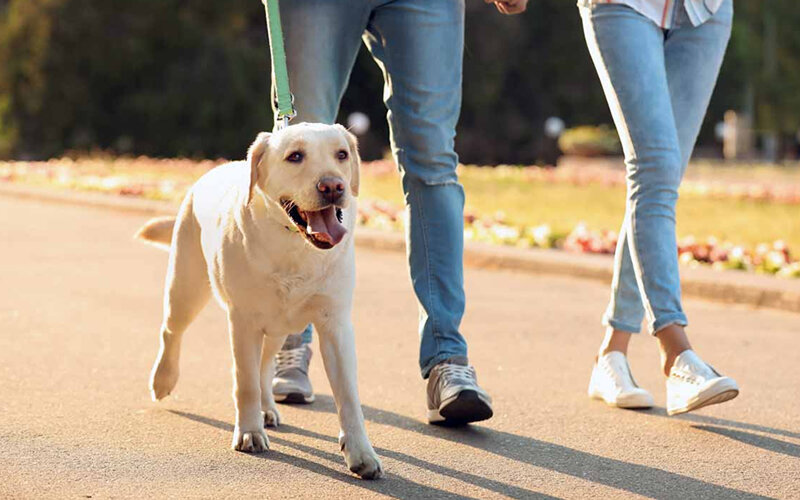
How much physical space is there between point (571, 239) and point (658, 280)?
556 cm

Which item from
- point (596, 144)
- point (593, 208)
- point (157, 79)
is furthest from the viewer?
point (596, 144)

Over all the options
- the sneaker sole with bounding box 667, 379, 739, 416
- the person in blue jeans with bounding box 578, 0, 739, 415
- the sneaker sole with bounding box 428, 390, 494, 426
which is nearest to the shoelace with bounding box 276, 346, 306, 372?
the sneaker sole with bounding box 428, 390, 494, 426

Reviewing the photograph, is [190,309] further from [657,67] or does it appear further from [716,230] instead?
[716,230]

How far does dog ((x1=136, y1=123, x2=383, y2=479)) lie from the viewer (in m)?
4.12

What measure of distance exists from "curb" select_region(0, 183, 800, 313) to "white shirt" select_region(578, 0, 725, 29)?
320 centimetres

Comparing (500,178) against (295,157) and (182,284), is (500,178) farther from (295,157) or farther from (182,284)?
(295,157)

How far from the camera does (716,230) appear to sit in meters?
13.0

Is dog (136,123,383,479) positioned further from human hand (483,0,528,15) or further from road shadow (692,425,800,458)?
road shadow (692,425,800,458)

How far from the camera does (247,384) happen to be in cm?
446

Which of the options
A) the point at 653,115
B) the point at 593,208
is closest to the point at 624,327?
the point at 653,115

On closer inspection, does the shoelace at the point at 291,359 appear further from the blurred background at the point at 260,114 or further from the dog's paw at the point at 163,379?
the blurred background at the point at 260,114

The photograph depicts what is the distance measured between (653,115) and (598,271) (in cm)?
438

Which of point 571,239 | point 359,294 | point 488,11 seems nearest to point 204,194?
point 359,294

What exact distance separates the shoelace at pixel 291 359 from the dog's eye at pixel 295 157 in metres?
1.44
